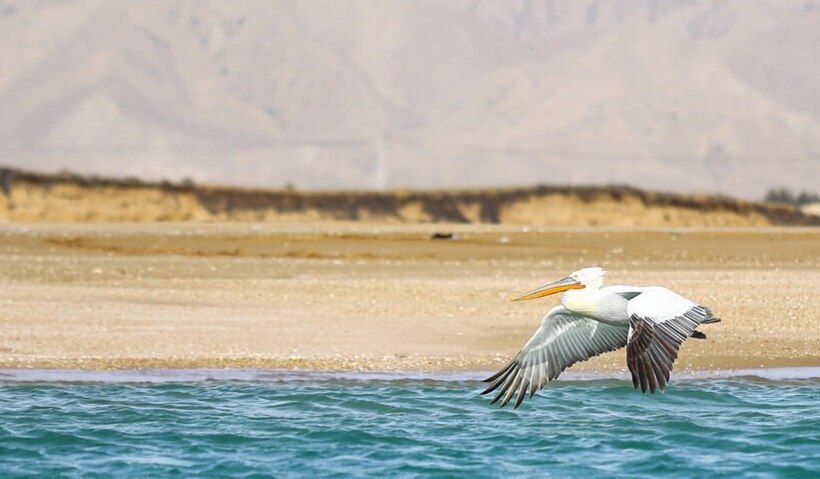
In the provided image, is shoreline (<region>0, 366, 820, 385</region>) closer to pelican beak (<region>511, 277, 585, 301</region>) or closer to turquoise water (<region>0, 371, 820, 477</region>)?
turquoise water (<region>0, 371, 820, 477</region>)

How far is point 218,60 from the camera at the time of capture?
374ft

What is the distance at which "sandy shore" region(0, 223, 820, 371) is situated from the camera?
Result: 39.6 ft

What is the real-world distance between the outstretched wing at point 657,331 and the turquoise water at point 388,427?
3.20 feet

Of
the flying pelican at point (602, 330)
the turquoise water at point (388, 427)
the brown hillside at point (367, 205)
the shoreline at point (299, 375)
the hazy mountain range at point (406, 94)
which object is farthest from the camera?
the hazy mountain range at point (406, 94)

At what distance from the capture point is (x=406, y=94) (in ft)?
375

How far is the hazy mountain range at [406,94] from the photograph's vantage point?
96.1 m

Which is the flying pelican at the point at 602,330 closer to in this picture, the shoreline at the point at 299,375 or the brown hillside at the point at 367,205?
the shoreline at the point at 299,375

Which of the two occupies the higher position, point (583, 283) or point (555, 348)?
point (583, 283)

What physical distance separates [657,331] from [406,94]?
107 meters

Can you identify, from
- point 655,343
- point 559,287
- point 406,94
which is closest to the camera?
point 655,343

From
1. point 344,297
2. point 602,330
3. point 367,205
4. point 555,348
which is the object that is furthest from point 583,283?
point 367,205

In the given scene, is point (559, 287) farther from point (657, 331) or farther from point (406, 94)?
point (406, 94)

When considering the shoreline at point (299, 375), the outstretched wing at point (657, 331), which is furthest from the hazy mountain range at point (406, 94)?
the outstretched wing at point (657, 331)

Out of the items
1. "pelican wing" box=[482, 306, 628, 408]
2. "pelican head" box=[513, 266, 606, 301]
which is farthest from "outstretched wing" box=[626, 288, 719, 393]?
"pelican wing" box=[482, 306, 628, 408]
